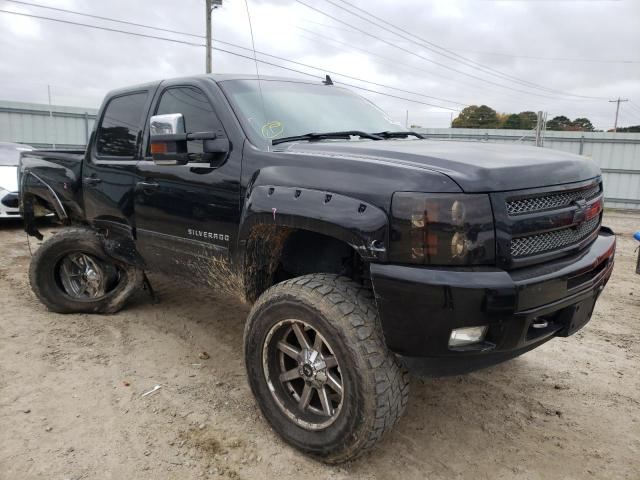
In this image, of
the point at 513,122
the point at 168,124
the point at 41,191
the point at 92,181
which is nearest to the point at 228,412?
the point at 168,124

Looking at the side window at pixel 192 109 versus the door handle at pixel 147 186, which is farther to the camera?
the door handle at pixel 147 186

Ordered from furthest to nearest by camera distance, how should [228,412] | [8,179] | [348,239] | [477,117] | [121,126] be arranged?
[477,117] < [8,179] < [121,126] < [228,412] < [348,239]

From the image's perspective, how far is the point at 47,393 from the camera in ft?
10.3

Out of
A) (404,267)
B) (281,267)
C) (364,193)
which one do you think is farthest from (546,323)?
(281,267)

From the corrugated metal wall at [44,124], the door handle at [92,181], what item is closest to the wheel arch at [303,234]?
the door handle at [92,181]

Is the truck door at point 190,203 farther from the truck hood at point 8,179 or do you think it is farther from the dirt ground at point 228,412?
the truck hood at point 8,179

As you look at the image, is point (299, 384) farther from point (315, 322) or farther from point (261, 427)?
point (315, 322)

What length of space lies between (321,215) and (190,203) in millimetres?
1216

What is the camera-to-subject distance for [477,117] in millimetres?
41594

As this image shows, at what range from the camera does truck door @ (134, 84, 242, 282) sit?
296 centimetres

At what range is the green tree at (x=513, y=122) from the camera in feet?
126

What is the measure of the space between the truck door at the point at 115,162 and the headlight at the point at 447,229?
2.41 m

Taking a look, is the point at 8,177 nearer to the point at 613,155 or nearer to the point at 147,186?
the point at 147,186

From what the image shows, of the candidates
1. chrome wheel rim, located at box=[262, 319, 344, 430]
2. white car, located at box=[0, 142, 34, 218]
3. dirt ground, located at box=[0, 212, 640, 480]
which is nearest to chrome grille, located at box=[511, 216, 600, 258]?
chrome wheel rim, located at box=[262, 319, 344, 430]
